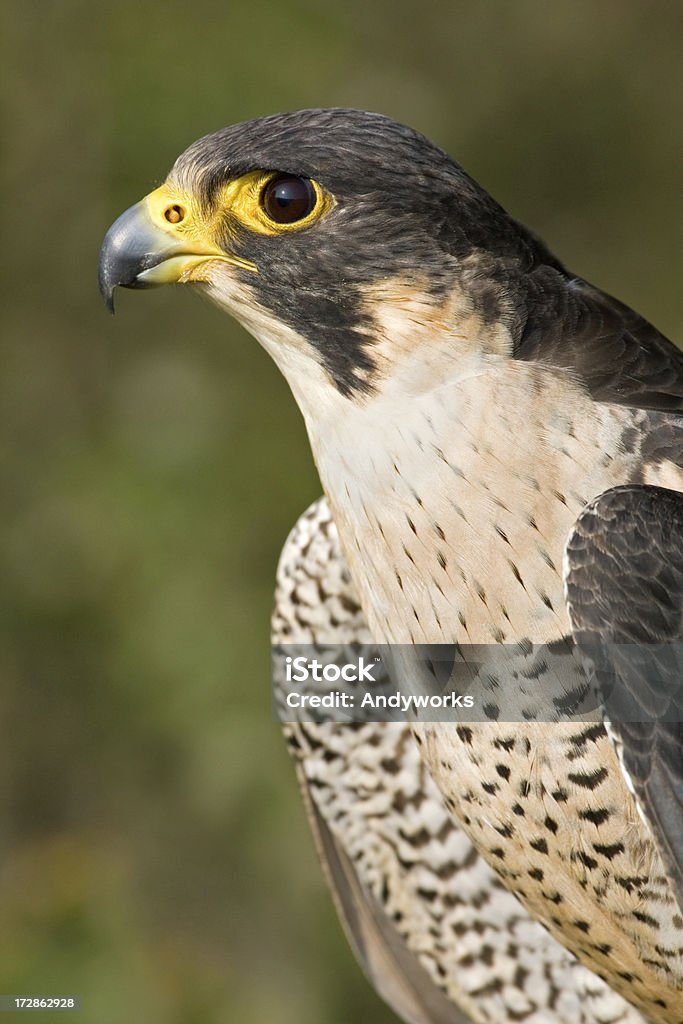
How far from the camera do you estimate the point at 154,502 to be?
14.3ft

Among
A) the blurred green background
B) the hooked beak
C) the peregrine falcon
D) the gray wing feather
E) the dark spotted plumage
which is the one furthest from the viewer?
the blurred green background

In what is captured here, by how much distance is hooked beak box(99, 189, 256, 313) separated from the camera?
2113mm

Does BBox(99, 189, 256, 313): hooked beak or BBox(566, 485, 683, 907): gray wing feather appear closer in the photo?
BBox(566, 485, 683, 907): gray wing feather

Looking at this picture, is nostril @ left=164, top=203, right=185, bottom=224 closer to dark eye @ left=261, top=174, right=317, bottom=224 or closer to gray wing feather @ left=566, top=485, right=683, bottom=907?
dark eye @ left=261, top=174, right=317, bottom=224

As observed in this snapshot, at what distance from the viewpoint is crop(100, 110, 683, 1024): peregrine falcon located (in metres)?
1.88

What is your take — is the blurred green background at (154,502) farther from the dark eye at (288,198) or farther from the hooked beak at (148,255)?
the dark eye at (288,198)

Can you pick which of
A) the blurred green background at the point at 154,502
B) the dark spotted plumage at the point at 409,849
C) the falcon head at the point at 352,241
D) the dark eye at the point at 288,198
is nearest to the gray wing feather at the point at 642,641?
the falcon head at the point at 352,241

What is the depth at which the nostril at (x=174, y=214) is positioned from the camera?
6.93 feet

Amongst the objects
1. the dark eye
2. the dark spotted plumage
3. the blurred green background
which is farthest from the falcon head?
the blurred green background

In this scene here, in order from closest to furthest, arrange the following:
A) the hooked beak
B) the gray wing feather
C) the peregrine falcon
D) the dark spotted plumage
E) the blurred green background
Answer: the gray wing feather → the peregrine falcon → the hooked beak → the dark spotted plumage → the blurred green background

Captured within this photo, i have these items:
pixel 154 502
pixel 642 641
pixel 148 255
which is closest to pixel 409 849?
pixel 642 641

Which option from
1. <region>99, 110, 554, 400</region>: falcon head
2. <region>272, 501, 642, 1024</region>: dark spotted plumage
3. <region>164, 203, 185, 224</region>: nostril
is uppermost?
<region>164, 203, 185, 224</region>: nostril

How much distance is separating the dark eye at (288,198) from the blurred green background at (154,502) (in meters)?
2.35

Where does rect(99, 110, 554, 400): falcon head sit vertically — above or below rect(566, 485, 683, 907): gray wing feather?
above
